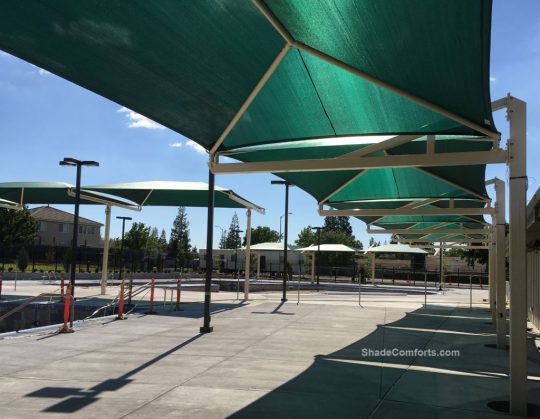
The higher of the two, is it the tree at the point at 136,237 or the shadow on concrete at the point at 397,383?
the tree at the point at 136,237

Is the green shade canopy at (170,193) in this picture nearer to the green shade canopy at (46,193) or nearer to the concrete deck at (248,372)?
the green shade canopy at (46,193)

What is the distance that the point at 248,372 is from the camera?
9023 mm

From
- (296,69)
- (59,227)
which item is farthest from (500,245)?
(59,227)

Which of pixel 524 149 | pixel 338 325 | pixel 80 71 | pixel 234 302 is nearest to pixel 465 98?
pixel 524 149

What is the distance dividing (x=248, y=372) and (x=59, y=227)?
7097 centimetres

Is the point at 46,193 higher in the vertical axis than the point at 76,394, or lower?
higher

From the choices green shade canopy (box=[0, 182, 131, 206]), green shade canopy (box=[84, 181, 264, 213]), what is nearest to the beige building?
green shade canopy (box=[0, 182, 131, 206])

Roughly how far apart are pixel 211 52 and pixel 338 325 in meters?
11.2

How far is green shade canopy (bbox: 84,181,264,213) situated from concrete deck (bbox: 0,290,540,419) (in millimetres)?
7914

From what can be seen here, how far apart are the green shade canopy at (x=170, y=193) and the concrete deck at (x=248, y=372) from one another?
7914 millimetres

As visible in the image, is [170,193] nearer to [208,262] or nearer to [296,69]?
[208,262]

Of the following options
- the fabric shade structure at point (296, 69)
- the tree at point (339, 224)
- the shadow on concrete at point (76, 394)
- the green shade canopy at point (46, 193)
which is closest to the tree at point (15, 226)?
the green shade canopy at point (46, 193)

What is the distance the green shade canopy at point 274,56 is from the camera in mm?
5387

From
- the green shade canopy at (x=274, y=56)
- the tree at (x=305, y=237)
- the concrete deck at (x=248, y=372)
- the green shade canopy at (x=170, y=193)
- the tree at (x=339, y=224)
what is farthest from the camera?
the tree at (x=339, y=224)
